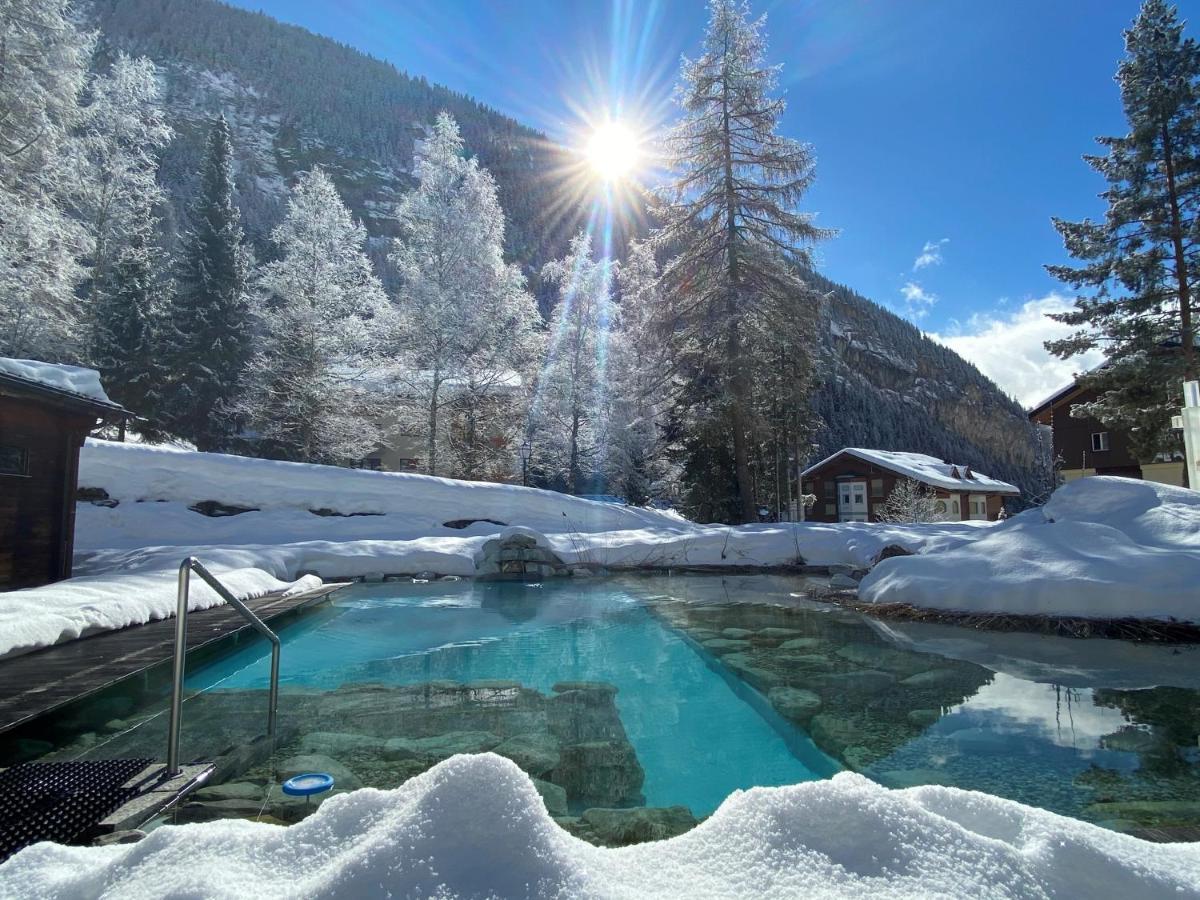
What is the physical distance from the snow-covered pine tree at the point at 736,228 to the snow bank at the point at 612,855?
13614mm

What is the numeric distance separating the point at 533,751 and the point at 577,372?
58.4ft

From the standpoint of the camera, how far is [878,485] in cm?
3422

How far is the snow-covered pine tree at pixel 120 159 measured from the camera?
18391 millimetres

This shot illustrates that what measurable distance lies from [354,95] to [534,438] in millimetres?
86550

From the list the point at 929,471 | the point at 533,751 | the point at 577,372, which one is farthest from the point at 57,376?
the point at 929,471

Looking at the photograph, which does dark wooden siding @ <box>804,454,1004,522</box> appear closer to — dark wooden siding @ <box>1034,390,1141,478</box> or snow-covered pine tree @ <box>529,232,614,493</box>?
dark wooden siding @ <box>1034,390,1141,478</box>

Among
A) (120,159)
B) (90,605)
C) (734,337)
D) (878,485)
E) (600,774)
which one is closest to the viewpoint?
(600,774)

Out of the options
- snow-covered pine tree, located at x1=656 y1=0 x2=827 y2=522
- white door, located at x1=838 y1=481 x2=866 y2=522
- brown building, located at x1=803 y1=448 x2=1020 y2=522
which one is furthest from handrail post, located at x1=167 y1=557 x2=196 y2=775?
white door, located at x1=838 y1=481 x2=866 y2=522

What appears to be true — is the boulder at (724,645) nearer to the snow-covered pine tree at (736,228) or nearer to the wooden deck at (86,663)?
the wooden deck at (86,663)

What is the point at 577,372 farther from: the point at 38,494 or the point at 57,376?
the point at 38,494

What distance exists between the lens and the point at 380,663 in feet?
16.6

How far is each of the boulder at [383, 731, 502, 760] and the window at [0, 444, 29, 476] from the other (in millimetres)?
6309

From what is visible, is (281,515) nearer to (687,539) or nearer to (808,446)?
(687,539)

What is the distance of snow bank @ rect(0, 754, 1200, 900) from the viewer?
3.56 ft
